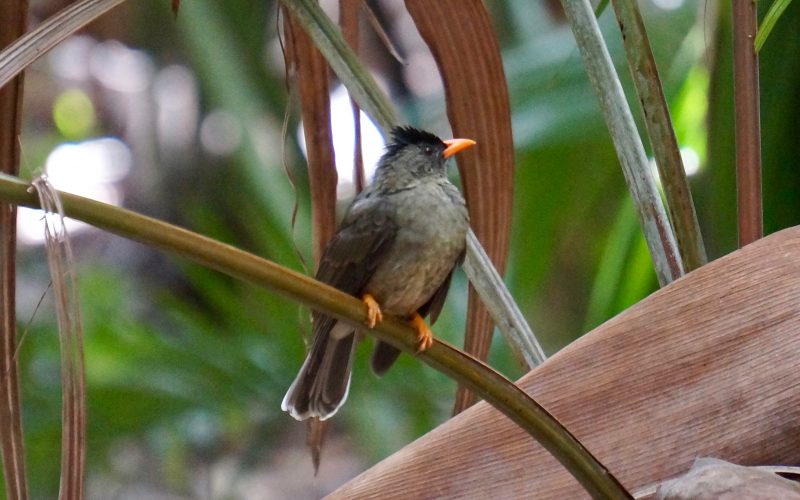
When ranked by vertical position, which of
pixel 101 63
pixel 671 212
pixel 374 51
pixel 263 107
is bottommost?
pixel 671 212

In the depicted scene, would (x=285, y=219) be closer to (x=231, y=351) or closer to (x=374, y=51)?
(x=231, y=351)

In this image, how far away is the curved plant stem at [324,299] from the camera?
1.14m

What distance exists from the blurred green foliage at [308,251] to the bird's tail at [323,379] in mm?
435

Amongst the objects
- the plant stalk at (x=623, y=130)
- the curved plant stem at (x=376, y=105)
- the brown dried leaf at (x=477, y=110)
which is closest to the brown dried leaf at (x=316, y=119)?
the curved plant stem at (x=376, y=105)

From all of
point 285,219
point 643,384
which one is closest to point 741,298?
point 643,384

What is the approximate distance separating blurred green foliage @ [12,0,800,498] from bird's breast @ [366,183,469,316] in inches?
14.6

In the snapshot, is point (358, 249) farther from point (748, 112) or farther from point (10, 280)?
point (10, 280)

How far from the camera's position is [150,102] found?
605 centimetres

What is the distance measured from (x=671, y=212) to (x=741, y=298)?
0.33 m

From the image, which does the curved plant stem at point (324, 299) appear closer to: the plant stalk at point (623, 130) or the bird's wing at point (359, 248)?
the plant stalk at point (623, 130)

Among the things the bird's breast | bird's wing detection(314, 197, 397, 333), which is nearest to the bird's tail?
bird's wing detection(314, 197, 397, 333)

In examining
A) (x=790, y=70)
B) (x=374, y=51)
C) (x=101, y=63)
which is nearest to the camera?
(x=790, y=70)

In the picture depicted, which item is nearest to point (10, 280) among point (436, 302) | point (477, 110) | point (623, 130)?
point (477, 110)

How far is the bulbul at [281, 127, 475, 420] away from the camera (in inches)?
109
